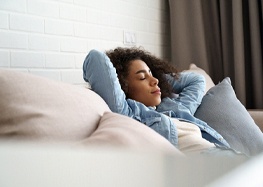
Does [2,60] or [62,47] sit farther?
[62,47]

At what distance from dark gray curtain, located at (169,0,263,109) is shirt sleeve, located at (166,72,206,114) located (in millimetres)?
908

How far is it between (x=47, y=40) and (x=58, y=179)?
1.58 metres

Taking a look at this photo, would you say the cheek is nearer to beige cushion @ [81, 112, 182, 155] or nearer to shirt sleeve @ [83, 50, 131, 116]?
shirt sleeve @ [83, 50, 131, 116]

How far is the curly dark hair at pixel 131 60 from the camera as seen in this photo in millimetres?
1426

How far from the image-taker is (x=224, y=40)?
259cm

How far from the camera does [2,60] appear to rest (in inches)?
56.7

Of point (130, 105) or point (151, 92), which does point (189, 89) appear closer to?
point (151, 92)

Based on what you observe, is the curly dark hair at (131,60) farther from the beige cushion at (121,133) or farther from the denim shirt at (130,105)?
the beige cushion at (121,133)

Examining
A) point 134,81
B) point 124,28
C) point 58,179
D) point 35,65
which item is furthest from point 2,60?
point 58,179

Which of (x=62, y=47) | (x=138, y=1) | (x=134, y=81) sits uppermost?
(x=138, y=1)

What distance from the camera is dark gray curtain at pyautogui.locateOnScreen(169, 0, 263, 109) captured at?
8.09ft

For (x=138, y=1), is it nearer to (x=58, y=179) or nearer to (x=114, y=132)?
(x=114, y=132)

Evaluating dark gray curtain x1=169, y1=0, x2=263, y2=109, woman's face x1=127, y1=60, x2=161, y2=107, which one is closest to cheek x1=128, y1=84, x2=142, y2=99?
woman's face x1=127, y1=60, x2=161, y2=107

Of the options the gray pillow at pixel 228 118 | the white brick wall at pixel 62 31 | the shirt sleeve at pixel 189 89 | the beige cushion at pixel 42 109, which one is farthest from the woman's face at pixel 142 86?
the beige cushion at pixel 42 109
